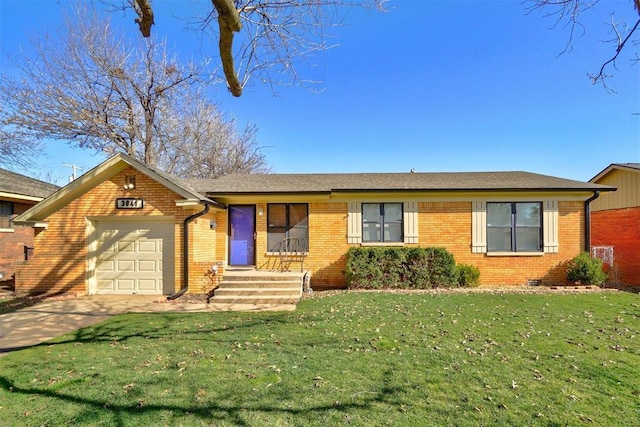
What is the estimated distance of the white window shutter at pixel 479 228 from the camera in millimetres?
10977

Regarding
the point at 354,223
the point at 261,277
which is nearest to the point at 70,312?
the point at 261,277

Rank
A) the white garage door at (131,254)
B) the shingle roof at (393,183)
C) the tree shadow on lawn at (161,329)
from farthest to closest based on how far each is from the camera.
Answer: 1. the shingle roof at (393,183)
2. the white garage door at (131,254)
3. the tree shadow on lawn at (161,329)

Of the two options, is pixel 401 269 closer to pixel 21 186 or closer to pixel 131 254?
pixel 131 254

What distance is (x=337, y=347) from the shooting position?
507 cm

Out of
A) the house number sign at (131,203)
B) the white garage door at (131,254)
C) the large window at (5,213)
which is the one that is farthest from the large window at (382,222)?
the large window at (5,213)

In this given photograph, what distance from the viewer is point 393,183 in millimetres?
11734

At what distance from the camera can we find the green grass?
3.23m

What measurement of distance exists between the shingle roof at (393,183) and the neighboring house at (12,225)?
6502 mm

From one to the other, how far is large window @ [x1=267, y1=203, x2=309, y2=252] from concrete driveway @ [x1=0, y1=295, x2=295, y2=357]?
334 centimetres

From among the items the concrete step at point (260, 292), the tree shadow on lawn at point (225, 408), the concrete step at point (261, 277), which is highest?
the concrete step at point (261, 277)

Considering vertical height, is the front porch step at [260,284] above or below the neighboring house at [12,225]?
below

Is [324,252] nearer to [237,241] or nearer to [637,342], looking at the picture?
[237,241]

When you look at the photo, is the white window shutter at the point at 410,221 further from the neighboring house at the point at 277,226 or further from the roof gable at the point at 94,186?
the roof gable at the point at 94,186

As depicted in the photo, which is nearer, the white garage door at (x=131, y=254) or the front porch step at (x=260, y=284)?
the front porch step at (x=260, y=284)
